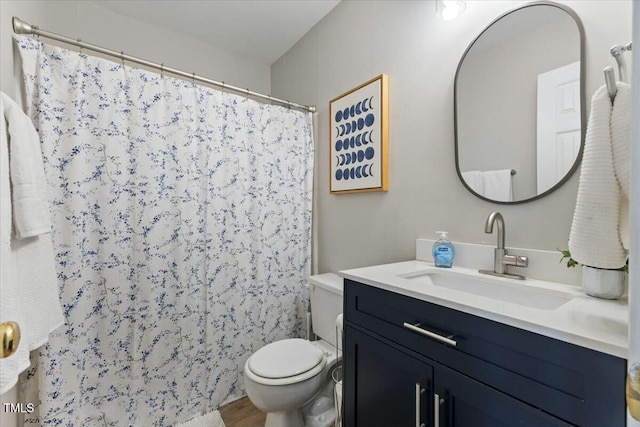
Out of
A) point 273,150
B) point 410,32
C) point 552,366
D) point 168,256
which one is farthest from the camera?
point 273,150

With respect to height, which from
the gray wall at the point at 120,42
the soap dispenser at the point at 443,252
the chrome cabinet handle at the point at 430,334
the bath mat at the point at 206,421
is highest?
the gray wall at the point at 120,42

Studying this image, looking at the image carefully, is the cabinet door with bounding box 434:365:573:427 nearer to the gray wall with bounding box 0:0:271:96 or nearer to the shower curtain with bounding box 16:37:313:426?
the shower curtain with bounding box 16:37:313:426

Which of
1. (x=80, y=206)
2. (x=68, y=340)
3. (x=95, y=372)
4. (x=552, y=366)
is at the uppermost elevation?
(x=80, y=206)

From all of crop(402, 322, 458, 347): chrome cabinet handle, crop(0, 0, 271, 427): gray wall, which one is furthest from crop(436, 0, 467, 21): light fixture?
crop(0, 0, 271, 427): gray wall

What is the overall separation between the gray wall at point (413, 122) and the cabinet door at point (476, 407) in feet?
1.90

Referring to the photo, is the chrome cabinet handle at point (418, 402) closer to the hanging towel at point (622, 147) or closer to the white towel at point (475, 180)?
the hanging towel at point (622, 147)

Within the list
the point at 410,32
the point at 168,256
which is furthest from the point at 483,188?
the point at 168,256

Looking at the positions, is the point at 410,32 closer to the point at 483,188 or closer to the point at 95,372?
the point at 483,188

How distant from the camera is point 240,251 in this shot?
1819 mm

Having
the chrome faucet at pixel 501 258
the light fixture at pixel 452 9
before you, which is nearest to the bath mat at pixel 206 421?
the chrome faucet at pixel 501 258

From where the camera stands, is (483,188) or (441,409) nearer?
(441,409)

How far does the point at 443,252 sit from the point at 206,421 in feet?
5.22

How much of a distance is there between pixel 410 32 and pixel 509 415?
1565 millimetres

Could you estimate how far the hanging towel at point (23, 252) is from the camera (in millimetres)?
731
